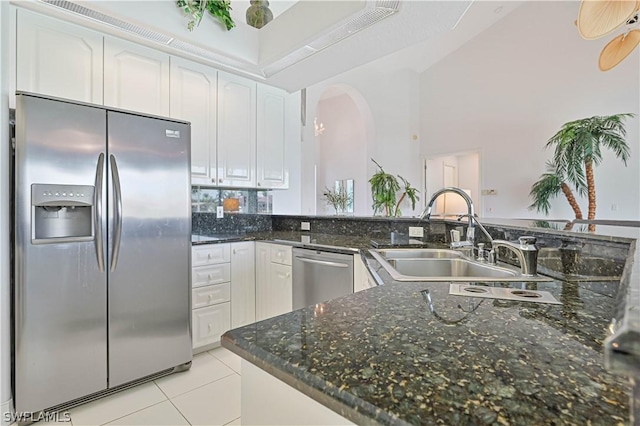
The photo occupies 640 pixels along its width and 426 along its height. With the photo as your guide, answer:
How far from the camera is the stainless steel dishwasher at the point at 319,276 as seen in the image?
2164 mm

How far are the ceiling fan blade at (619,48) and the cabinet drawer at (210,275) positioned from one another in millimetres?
3404

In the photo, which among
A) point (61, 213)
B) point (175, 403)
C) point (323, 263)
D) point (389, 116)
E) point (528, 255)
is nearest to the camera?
point (528, 255)

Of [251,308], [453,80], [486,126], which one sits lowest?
[251,308]

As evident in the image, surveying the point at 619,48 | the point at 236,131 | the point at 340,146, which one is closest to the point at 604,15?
the point at 619,48

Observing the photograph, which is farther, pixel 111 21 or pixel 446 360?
pixel 111 21

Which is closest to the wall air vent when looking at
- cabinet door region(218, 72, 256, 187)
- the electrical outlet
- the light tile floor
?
cabinet door region(218, 72, 256, 187)

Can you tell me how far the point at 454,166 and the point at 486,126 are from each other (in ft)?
6.36

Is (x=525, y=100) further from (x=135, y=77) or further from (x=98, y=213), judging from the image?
(x=98, y=213)

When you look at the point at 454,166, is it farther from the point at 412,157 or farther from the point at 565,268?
the point at 565,268

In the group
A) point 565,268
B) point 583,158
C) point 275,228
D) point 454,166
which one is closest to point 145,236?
point 275,228

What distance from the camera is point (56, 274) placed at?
173cm

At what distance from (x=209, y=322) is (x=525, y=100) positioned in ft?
20.6

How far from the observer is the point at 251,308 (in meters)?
2.78
